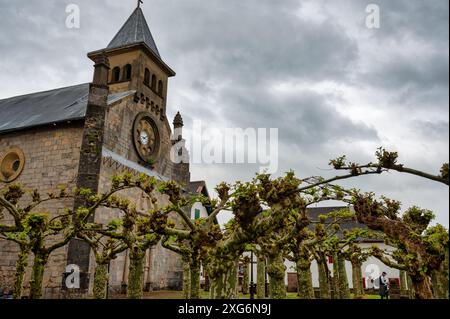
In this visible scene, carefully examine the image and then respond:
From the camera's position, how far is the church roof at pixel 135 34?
2952 centimetres

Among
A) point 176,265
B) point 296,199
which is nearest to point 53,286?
point 176,265

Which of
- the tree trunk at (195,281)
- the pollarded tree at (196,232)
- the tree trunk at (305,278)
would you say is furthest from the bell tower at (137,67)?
the tree trunk at (195,281)

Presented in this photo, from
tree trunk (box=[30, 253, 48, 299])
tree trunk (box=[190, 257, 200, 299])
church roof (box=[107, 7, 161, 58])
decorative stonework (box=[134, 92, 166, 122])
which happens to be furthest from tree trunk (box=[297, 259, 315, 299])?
church roof (box=[107, 7, 161, 58])

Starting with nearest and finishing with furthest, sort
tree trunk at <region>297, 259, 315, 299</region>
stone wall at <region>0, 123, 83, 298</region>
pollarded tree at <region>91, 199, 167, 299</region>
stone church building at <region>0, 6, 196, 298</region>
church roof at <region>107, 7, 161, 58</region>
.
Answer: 1. pollarded tree at <region>91, 199, 167, 299</region>
2. tree trunk at <region>297, 259, 315, 299</region>
3. stone wall at <region>0, 123, 83, 298</region>
4. stone church building at <region>0, 6, 196, 298</region>
5. church roof at <region>107, 7, 161, 58</region>

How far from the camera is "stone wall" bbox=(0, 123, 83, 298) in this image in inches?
764

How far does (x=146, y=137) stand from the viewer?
1053 inches

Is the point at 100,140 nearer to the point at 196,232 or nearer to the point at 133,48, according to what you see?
the point at 133,48

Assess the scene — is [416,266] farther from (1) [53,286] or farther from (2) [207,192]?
(2) [207,192]

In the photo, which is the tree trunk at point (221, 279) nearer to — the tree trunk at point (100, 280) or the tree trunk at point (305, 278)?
the tree trunk at point (305, 278)

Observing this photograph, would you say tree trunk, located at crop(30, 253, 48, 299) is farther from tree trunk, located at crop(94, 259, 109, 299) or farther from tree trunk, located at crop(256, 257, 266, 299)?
tree trunk, located at crop(256, 257, 266, 299)

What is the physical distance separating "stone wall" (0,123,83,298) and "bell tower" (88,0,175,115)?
7.16 m

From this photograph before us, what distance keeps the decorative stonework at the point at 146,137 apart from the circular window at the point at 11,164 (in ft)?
21.9

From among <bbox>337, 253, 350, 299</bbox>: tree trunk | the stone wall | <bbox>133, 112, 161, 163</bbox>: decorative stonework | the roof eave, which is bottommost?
<bbox>337, 253, 350, 299</bbox>: tree trunk

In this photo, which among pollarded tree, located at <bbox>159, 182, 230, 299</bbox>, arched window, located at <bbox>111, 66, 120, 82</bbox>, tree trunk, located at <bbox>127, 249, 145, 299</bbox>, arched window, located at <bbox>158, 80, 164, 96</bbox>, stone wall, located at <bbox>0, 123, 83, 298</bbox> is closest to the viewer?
pollarded tree, located at <bbox>159, 182, 230, 299</bbox>
